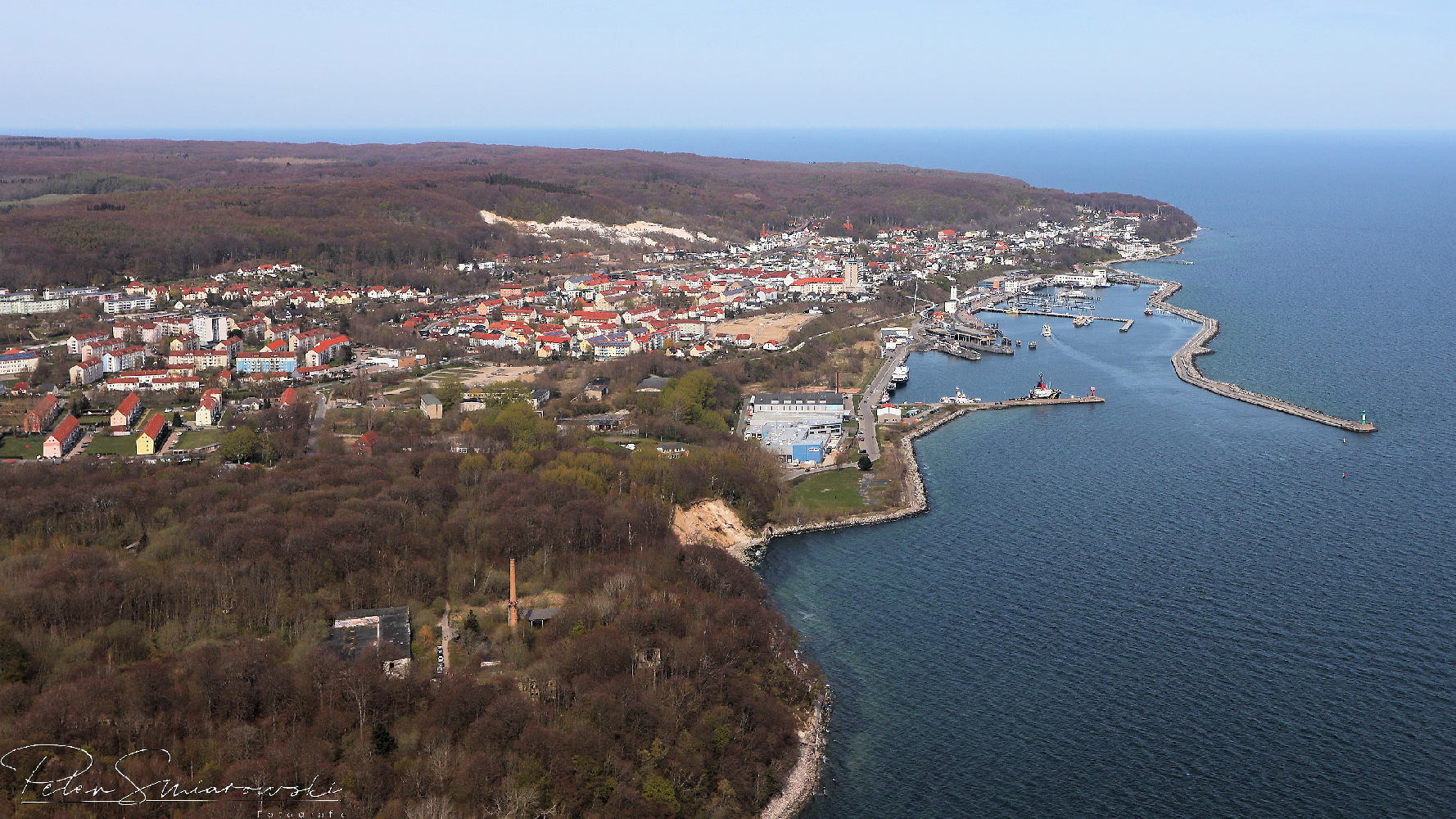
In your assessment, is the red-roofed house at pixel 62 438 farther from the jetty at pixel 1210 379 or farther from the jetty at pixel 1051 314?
the jetty at pixel 1051 314

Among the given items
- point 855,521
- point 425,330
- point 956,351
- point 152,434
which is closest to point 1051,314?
point 956,351

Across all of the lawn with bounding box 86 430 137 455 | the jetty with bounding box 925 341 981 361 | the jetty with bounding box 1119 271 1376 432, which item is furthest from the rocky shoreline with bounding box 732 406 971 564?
the jetty with bounding box 925 341 981 361

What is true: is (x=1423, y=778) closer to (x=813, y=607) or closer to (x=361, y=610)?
(x=813, y=607)

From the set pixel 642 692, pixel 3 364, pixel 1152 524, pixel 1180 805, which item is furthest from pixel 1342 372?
pixel 3 364

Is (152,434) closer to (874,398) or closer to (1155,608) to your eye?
(874,398)

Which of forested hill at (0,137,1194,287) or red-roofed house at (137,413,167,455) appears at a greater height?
forested hill at (0,137,1194,287)

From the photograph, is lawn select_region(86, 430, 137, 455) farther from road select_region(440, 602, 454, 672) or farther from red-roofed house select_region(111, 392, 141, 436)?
road select_region(440, 602, 454, 672)
